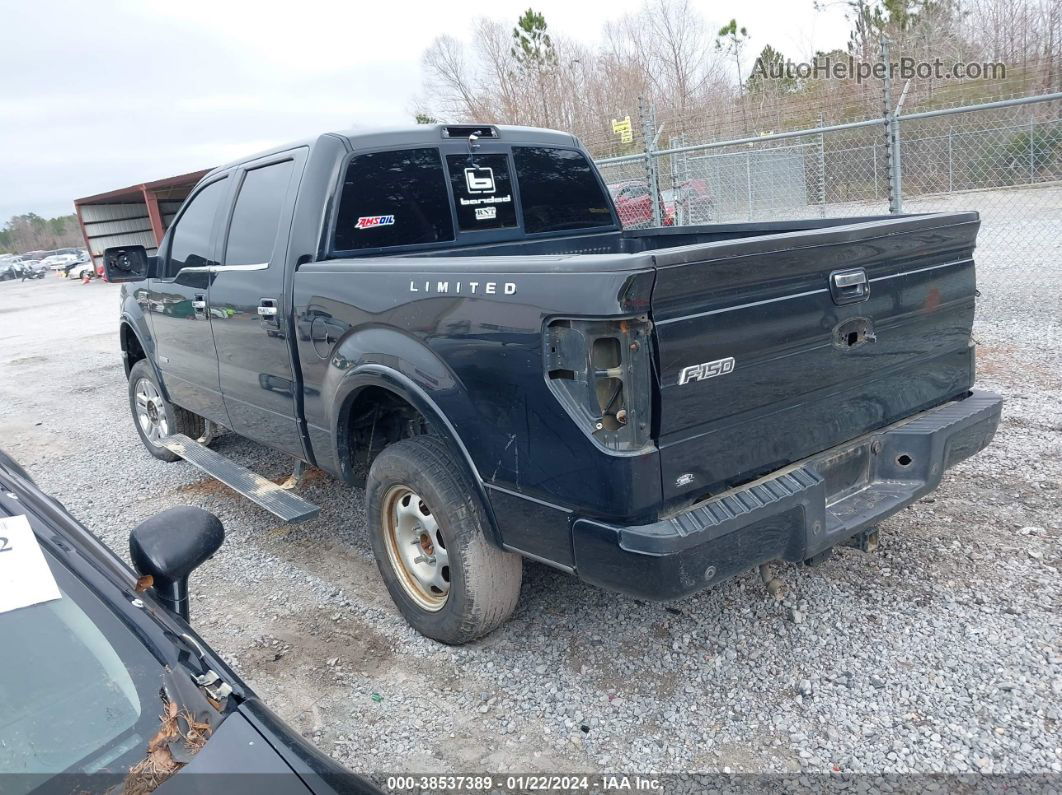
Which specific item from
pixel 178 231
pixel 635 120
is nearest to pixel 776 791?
pixel 178 231

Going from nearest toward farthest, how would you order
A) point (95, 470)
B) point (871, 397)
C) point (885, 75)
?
1. point (871, 397)
2. point (95, 470)
3. point (885, 75)


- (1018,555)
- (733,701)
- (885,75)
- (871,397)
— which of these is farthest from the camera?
(885,75)

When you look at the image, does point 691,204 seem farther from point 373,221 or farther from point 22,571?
point 22,571

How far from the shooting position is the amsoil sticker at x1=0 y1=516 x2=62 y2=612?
1.73m

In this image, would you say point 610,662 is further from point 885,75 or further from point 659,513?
point 885,75

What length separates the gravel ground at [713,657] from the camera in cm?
266

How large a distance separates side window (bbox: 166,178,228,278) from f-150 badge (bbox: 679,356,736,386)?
11.1ft

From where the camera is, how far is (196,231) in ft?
16.5

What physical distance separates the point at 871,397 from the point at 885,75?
5389mm

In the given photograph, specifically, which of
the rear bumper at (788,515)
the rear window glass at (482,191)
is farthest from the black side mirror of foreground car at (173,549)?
the rear window glass at (482,191)

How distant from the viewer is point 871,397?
3.11 metres

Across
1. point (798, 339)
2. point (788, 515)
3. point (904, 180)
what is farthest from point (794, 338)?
point (904, 180)

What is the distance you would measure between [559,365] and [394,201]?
187 cm

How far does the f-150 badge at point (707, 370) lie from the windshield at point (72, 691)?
1.59 m
